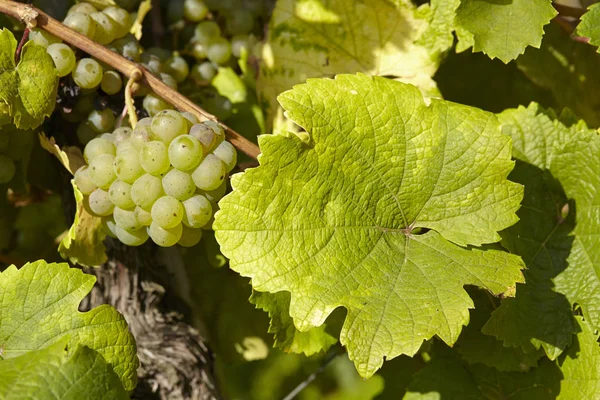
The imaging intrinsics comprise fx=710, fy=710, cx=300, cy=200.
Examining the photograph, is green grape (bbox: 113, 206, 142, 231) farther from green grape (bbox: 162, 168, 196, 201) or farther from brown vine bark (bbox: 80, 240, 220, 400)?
brown vine bark (bbox: 80, 240, 220, 400)

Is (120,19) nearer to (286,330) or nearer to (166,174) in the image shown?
(166,174)

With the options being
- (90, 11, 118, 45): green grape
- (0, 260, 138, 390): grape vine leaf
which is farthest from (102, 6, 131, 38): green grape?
(0, 260, 138, 390): grape vine leaf

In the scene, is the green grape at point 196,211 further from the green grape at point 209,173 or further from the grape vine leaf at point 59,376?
the grape vine leaf at point 59,376

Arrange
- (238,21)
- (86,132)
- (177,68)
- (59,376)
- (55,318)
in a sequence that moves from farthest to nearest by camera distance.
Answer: (238,21), (177,68), (86,132), (55,318), (59,376)

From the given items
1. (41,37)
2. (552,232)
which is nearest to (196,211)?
(41,37)

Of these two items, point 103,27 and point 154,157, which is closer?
point 154,157

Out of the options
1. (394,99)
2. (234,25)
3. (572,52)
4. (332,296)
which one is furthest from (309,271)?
(572,52)
